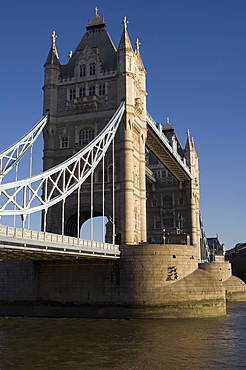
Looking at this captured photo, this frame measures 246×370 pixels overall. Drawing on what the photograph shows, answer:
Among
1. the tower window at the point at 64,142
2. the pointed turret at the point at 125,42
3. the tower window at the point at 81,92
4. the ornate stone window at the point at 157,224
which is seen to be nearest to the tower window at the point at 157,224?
the ornate stone window at the point at 157,224

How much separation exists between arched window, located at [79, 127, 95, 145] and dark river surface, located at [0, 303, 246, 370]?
18.7 metres

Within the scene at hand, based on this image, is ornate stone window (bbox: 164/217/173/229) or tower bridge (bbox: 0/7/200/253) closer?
tower bridge (bbox: 0/7/200/253)

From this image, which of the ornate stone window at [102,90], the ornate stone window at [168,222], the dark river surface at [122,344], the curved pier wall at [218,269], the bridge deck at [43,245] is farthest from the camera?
the ornate stone window at [168,222]

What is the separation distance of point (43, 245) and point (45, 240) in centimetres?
52

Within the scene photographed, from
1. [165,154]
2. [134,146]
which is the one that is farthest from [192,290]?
[165,154]

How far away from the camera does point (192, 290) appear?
36844 millimetres

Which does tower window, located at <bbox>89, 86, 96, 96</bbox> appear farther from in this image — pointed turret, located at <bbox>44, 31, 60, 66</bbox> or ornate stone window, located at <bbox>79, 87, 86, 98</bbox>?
pointed turret, located at <bbox>44, 31, 60, 66</bbox>

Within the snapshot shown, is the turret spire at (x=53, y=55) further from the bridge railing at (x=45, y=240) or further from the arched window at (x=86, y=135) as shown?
the bridge railing at (x=45, y=240)

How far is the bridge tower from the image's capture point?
43062mm

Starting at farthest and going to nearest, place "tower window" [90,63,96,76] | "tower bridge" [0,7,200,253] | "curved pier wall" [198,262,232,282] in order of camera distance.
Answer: "curved pier wall" [198,262,232,282] → "tower window" [90,63,96,76] → "tower bridge" [0,7,200,253]

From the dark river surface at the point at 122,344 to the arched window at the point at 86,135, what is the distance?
61.4 feet

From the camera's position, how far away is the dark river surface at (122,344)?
67.9ft

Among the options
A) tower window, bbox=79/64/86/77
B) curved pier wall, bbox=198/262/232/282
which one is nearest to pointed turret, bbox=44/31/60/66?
tower window, bbox=79/64/86/77

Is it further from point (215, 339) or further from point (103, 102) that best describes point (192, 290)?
point (103, 102)
